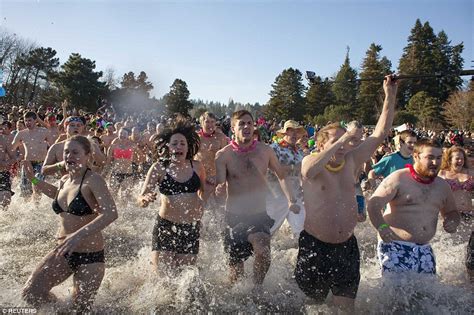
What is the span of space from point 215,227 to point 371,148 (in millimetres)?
3743

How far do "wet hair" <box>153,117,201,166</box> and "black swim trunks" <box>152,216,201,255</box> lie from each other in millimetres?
633

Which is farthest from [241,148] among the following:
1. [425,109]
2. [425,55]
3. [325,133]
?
[425,55]

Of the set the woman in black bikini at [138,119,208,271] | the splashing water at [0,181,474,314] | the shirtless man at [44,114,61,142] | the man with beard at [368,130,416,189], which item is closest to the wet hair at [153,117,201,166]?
the woman in black bikini at [138,119,208,271]

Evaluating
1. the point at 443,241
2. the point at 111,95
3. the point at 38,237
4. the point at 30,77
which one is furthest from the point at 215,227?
the point at 30,77

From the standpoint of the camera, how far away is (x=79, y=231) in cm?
316

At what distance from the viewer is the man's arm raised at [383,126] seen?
3.49 meters

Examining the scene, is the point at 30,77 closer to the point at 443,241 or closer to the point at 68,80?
the point at 68,80

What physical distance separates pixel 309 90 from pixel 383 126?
171ft

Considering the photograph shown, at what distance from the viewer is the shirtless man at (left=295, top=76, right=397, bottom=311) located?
3383mm

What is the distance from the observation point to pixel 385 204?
3.61 m

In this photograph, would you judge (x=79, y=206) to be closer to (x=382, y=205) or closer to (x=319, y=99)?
(x=382, y=205)

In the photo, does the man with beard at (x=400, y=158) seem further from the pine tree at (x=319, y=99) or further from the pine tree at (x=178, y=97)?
the pine tree at (x=178, y=97)

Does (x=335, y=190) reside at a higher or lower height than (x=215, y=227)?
higher

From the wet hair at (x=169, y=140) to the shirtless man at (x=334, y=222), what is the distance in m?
1.38
